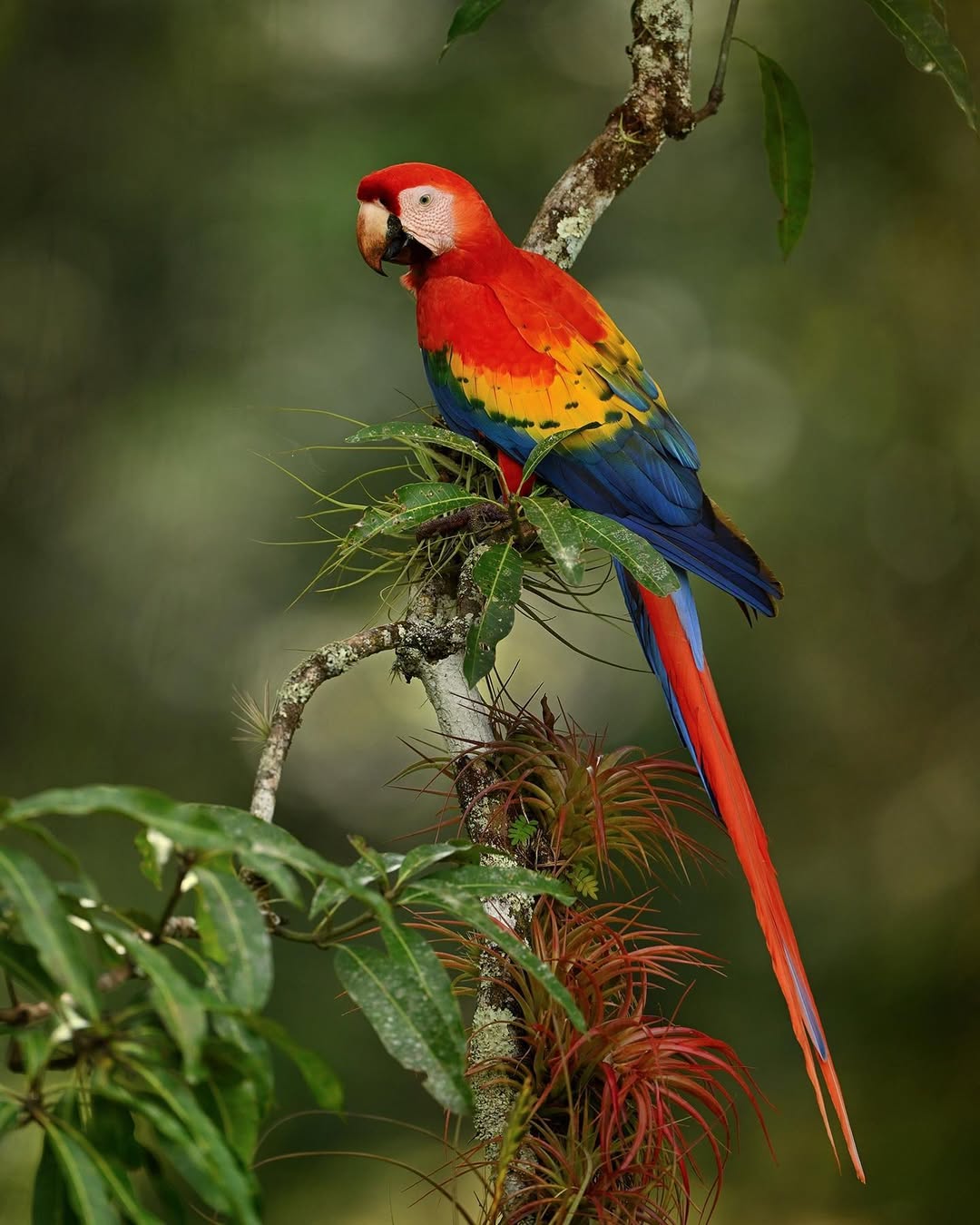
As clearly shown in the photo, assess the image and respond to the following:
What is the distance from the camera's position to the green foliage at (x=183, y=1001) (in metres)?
0.42

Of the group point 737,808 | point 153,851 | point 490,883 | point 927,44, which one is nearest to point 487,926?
point 490,883

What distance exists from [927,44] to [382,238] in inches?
16.6

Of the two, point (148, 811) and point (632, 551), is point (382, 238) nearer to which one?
point (632, 551)

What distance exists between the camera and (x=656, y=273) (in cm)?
183

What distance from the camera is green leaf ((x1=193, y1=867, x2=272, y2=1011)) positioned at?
442 millimetres

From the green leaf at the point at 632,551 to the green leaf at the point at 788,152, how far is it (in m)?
0.41

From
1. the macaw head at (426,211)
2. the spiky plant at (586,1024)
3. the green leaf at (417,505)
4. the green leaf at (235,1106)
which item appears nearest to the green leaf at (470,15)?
the macaw head at (426,211)

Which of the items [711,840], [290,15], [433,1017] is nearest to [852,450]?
[711,840]

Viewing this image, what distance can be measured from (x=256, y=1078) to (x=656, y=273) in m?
1.54

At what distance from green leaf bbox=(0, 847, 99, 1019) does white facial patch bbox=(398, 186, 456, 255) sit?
659 mm

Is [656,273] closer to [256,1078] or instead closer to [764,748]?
[764,748]

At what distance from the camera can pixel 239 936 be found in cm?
45

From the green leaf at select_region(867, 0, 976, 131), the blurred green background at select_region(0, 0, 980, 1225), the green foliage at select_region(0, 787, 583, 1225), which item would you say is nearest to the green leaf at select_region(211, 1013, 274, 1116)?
the green foliage at select_region(0, 787, 583, 1225)

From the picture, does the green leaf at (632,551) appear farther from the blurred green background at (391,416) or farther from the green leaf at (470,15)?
the blurred green background at (391,416)
